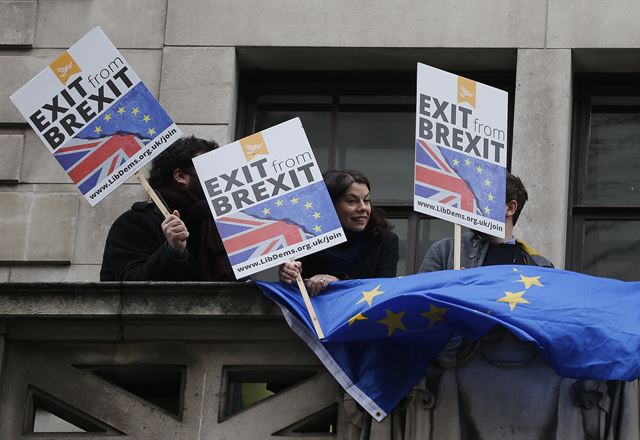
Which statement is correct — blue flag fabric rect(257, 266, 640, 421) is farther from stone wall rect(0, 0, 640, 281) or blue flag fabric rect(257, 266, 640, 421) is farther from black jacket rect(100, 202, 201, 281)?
stone wall rect(0, 0, 640, 281)

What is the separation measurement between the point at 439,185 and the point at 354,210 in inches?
24.5

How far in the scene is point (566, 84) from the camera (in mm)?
19859

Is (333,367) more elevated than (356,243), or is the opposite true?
(356,243)

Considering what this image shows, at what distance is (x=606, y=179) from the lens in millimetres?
20000

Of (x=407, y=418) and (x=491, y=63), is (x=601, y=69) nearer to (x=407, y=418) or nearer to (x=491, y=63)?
(x=491, y=63)

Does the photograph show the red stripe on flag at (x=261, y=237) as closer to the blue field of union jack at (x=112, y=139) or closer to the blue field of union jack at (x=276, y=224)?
the blue field of union jack at (x=276, y=224)

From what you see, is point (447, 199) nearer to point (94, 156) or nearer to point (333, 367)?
point (333, 367)

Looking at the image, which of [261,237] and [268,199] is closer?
[261,237]

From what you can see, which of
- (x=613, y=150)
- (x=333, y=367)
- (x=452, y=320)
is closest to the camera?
(x=452, y=320)

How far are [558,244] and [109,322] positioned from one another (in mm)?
4198

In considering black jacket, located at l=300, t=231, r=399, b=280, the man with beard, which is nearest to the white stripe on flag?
black jacket, located at l=300, t=231, r=399, b=280

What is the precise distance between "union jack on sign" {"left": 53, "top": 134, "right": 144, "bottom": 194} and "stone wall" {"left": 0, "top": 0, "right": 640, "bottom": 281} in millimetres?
2569

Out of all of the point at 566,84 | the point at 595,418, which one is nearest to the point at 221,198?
the point at 595,418

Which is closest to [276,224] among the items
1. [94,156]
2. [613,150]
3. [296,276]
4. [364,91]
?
[296,276]
